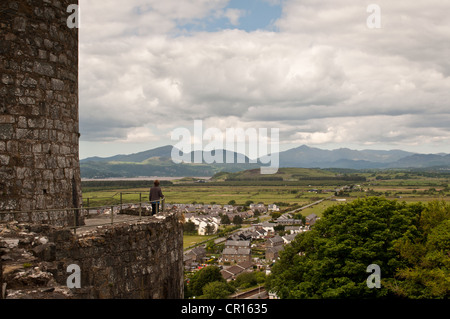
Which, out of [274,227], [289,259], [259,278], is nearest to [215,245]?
[274,227]

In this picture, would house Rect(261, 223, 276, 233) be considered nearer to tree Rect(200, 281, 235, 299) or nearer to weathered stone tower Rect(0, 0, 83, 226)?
tree Rect(200, 281, 235, 299)

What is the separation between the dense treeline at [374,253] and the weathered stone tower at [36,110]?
2085cm

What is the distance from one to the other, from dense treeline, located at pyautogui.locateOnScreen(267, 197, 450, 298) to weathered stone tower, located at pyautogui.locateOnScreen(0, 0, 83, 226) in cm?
2085

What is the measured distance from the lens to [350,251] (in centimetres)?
2711

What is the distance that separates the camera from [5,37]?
8047 millimetres

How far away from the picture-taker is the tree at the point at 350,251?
84.5 ft

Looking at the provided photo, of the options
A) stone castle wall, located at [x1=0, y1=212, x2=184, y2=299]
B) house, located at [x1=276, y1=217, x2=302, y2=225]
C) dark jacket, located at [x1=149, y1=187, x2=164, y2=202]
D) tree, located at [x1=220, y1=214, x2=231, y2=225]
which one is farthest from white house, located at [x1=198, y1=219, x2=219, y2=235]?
stone castle wall, located at [x1=0, y1=212, x2=184, y2=299]

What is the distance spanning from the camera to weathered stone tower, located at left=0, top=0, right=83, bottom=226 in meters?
8.02

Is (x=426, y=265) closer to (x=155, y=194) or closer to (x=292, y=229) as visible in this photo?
(x=155, y=194)

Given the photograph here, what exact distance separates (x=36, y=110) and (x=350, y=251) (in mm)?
23659

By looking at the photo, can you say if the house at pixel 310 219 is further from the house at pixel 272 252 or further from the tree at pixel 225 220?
the tree at pixel 225 220

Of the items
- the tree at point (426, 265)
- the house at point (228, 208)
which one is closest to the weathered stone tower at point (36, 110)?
the tree at point (426, 265)
